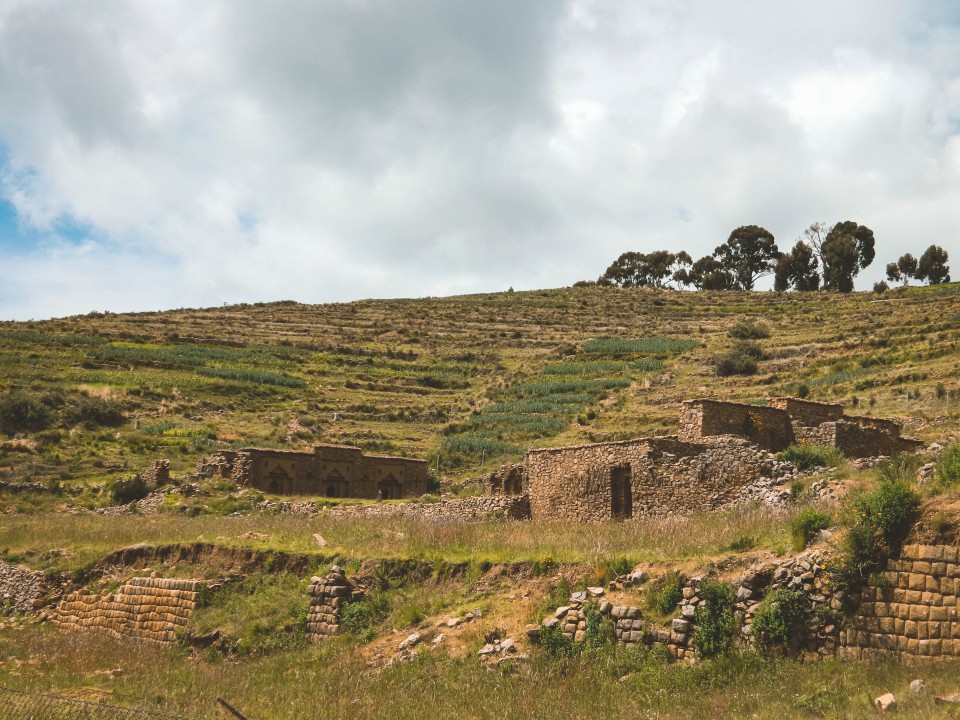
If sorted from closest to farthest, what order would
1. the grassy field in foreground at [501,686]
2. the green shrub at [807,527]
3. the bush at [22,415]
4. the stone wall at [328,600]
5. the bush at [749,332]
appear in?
the grassy field in foreground at [501,686]
the green shrub at [807,527]
the stone wall at [328,600]
the bush at [22,415]
the bush at [749,332]

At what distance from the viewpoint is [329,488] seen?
33.4 meters

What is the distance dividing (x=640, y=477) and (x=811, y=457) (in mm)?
3577

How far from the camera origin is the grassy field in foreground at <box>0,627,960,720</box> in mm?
9383

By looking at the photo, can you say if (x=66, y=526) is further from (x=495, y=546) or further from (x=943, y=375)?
(x=943, y=375)

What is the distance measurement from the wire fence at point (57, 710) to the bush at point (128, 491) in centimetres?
1963

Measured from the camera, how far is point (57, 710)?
11281 millimetres

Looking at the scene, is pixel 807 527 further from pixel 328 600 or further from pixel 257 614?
pixel 257 614

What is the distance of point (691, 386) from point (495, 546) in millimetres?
41106

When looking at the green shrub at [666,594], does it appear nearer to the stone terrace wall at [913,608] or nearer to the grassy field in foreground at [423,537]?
the grassy field in foreground at [423,537]

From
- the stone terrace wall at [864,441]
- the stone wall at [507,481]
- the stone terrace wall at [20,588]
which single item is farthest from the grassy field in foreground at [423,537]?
the stone terrace wall at [864,441]

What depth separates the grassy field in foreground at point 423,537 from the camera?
13344 mm

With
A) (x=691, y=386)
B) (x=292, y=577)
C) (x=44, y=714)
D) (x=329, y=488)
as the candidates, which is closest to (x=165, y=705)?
(x=44, y=714)

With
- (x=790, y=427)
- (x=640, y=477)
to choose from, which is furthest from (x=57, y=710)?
(x=790, y=427)

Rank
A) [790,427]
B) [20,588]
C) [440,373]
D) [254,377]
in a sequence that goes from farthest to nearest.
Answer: [440,373], [254,377], [790,427], [20,588]
